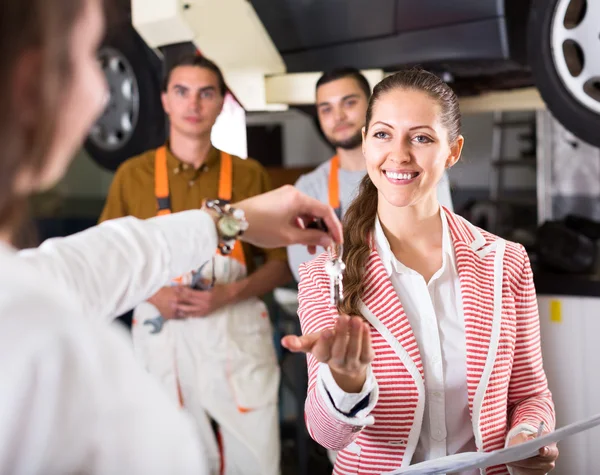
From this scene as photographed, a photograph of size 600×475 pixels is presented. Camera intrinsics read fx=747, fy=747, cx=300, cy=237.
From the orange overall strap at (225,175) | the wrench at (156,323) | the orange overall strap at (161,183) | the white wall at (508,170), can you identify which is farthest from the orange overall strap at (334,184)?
the white wall at (508,170)

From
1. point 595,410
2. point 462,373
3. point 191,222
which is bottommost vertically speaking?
point 595,410

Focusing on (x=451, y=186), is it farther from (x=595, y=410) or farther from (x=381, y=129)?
(x=595, y=410)

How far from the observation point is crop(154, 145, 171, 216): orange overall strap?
4.87ft

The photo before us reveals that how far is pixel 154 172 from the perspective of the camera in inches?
60.0

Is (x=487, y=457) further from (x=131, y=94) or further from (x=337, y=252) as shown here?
(x=131, y=94)

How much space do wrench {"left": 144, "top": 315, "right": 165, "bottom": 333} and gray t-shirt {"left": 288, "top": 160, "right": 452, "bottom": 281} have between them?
42 centimetres

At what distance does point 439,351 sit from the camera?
0.97 metres

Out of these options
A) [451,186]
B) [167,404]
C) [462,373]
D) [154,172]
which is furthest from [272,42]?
[167,404]

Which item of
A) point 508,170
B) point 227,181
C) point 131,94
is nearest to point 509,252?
point 227,181

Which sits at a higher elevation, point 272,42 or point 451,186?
point 272,42

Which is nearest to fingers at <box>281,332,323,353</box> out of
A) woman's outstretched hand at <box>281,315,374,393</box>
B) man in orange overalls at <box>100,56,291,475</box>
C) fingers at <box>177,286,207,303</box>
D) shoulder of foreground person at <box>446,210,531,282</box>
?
woman's outstretched hand at <box>281,315,374,393</box>

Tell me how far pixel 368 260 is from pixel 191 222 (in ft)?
1.05

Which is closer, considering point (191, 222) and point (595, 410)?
point (191, 222)

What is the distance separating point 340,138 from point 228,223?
52 cm
